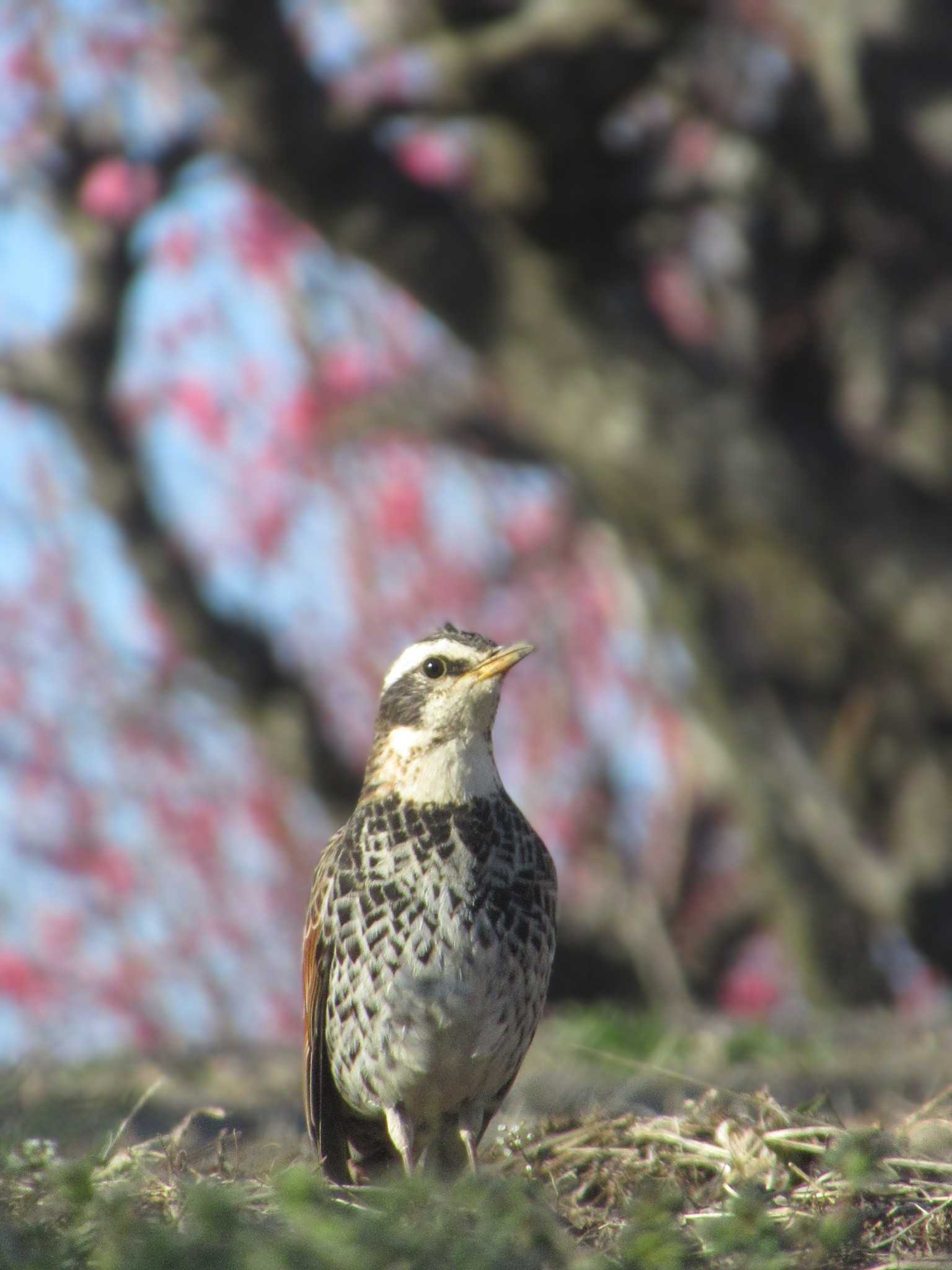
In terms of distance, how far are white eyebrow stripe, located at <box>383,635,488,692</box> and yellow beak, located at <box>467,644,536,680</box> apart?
0.04m

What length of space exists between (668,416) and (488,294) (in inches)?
44.2

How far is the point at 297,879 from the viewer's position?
1499 cm

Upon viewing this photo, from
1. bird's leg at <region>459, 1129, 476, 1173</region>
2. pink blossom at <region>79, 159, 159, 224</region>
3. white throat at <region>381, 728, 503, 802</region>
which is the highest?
pink blossom at <region>79, 159, 159, 224</region>

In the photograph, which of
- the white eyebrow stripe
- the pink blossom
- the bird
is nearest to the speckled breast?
the bird

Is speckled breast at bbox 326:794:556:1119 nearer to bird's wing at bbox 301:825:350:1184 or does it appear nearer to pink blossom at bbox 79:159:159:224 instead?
bird's wing at bbox 301:825:350:1184

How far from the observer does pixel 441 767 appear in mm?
4957

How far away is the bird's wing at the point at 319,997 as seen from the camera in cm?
493

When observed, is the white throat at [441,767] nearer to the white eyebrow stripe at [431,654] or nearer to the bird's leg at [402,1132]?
the white eyebrow stripe at [431,654]

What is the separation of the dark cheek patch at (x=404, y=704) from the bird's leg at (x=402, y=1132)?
1089mm

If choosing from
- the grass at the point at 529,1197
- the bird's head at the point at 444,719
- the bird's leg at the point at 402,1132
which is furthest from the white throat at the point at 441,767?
the grass at the point at 529,1197

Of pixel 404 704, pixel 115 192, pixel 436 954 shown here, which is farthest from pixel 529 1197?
pixel 115 192

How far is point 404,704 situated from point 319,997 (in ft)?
2.87

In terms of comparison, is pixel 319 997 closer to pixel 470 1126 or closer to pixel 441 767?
pixel 470 1126

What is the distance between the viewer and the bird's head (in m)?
4.93
